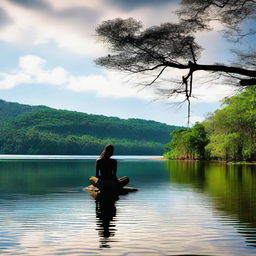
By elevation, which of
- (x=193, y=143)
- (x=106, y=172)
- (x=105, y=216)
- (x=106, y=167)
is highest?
(x=193, y=143)

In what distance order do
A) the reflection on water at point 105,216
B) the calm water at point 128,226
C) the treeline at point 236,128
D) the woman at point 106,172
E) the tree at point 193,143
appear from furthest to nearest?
the tree at point 193,143 < the treeline at point 236,128 < the woman at point 106,172 < the reflection on water at point 105,216 < the calm water at point 128,226

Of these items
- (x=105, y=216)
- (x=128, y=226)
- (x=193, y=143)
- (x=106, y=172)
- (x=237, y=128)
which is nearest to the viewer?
(x=128, y=226)

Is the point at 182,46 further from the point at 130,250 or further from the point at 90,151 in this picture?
the point at 90,151

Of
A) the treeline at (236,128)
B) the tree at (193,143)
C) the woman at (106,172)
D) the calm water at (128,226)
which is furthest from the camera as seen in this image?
the tree at (193,143)

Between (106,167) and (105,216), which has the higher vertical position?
(106,167)

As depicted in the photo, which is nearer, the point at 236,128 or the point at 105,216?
the point at 105,216

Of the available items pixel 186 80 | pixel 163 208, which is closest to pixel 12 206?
pixel 163 208

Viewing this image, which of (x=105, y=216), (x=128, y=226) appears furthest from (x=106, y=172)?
(x=128, y=226)

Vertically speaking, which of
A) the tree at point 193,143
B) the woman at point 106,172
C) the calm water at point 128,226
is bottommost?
the calm water at point 128,226

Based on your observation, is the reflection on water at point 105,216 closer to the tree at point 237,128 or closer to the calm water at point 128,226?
the calm water at point 128,226

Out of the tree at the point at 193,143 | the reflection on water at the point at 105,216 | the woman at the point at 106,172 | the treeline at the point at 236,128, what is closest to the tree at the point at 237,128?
the treeline at the point at 236,128

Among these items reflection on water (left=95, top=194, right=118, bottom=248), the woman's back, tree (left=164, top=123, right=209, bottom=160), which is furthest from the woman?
tree (left=164, top=123, right=209, bottom=160)

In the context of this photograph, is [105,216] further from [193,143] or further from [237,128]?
[193,143]

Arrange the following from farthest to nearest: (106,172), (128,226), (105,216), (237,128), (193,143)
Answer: (193,143) < (237,128) < (106,172) < (105,216) < (128,226)
